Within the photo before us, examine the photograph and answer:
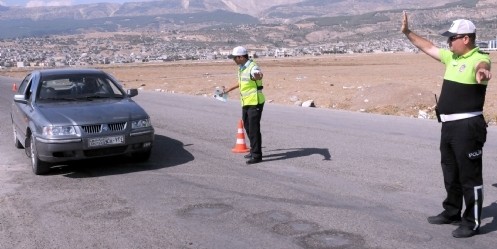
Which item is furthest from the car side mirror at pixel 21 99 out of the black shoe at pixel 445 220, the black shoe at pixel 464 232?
the black shoe at pixel 464 232

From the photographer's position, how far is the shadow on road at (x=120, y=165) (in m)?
9.13

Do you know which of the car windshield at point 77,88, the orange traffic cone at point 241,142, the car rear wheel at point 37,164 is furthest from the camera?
the orange traffic cone at point 241,142

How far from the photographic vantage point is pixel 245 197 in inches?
292

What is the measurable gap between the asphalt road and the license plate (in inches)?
19.0

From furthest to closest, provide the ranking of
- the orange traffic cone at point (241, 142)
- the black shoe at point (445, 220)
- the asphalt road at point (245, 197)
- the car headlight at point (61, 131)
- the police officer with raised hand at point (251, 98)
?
the orange traffic cone at point (241, 142), the police officer with raised hand at point (251, 98), the car headlight at point (61, 131), the black shoe at point (445, 220), the asphalt road at point (245, 197)

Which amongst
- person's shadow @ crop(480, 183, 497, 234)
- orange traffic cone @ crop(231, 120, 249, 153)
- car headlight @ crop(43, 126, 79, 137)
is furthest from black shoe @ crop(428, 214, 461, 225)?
car headlight @ crop(43, 126, 79, 137)

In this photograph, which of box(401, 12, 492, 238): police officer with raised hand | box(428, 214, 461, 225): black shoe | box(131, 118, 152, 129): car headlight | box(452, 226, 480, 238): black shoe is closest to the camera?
box(401, 12, 492, 238): police officer with raised hand

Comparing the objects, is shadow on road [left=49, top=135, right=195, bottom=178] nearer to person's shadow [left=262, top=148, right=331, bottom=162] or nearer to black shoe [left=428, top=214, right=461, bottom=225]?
person's shadow [left=262, top=148, right=331, bottom=162]

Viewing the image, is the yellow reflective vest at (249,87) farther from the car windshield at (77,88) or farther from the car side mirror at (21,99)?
the car side mirror at (21,99)

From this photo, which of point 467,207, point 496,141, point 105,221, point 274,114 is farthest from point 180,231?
point 274,114

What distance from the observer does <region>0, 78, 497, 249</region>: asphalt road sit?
5.91m

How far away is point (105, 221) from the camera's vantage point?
21.6 feet

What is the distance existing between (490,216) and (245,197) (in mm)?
2730

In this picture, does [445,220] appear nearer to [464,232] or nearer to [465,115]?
[464,232]
